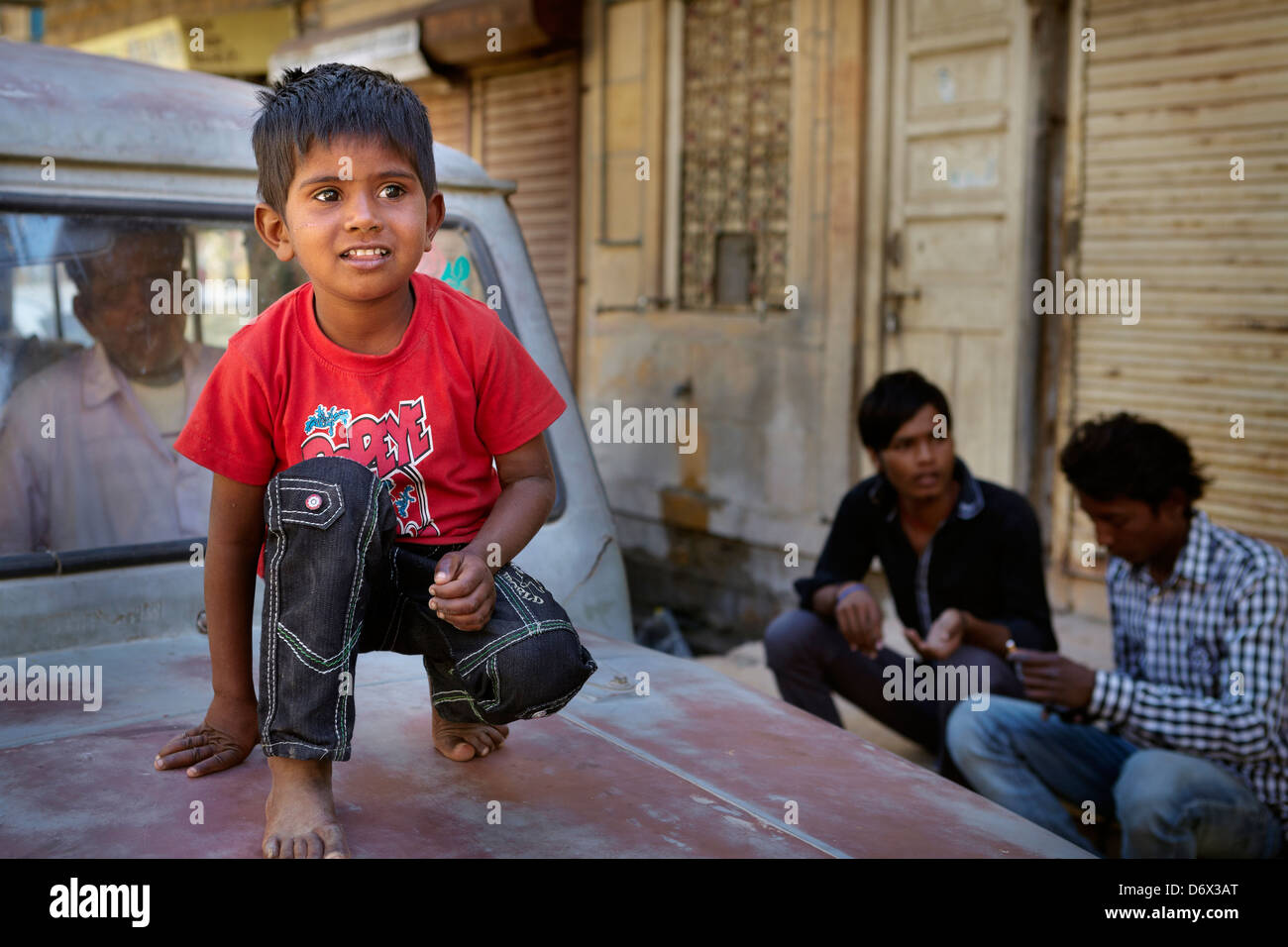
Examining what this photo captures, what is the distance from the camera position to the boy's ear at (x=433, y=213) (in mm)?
1780

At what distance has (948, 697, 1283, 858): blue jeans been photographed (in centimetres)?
282

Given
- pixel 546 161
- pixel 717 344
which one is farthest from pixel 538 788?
pixel 546 161

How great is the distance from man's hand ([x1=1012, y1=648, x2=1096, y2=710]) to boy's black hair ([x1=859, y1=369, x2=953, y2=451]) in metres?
0.92

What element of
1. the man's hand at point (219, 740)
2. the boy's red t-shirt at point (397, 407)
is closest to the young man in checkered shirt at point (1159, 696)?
the boy's red t-shirt at point (397, 407)

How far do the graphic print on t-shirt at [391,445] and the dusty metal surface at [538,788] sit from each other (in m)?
0.36

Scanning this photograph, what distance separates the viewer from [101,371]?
7.86 ft

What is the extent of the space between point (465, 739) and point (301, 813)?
0.34 metres

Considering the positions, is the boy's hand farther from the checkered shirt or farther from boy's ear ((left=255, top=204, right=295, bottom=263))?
the checkered shirt

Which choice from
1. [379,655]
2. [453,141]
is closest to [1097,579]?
[379,655]

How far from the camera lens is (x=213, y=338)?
260cm

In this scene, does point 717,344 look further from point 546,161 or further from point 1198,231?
point 1198,231

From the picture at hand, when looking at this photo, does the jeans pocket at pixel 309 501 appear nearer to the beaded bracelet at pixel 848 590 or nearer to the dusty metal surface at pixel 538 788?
the dusty metal surface at pixel 538 788

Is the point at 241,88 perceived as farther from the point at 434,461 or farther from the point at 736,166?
the point at 736,166
